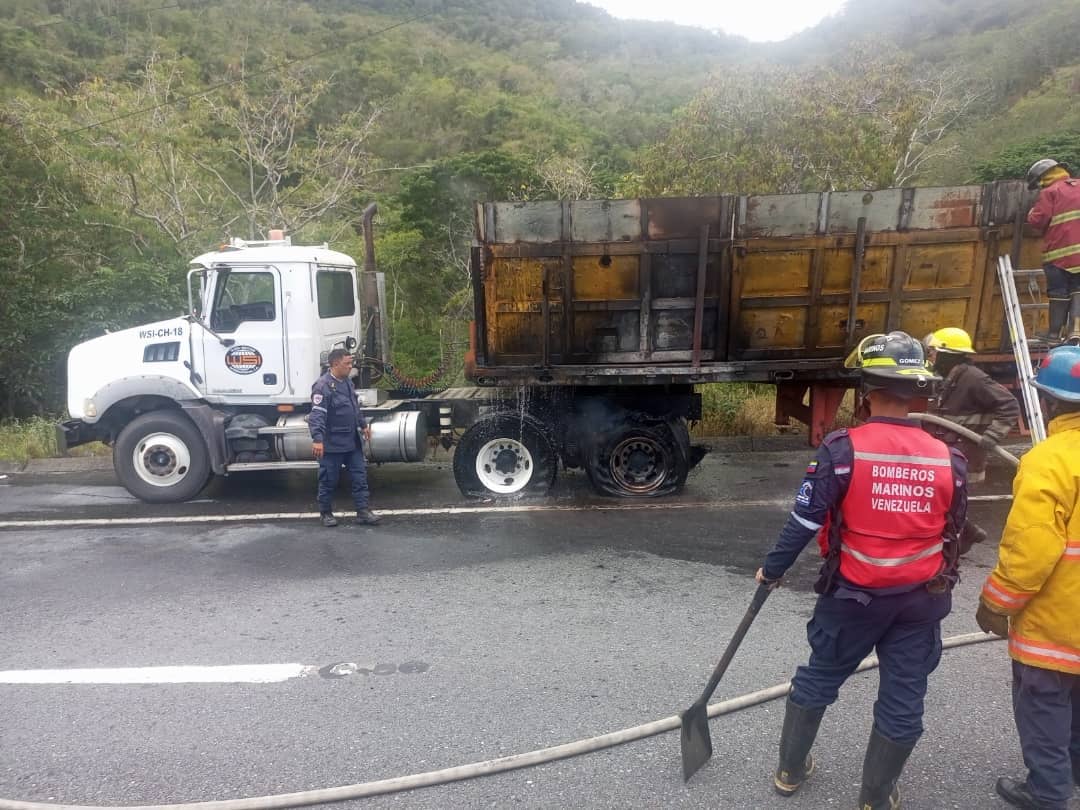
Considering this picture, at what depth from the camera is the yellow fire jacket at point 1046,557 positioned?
7.55 feet

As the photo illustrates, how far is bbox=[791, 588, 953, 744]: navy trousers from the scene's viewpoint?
2.52 metres

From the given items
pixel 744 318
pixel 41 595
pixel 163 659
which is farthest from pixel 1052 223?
pixel 41 595

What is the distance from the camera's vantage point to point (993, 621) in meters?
2.53

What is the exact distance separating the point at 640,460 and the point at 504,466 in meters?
1.25

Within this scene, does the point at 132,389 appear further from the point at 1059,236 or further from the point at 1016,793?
the point at 1059,236

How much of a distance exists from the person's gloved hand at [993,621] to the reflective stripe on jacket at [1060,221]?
420cm

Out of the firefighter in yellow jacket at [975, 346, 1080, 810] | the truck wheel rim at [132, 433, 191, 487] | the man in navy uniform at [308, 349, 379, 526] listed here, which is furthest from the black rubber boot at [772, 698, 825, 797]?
the truck wheel rim at [132, 433, 191, 487]

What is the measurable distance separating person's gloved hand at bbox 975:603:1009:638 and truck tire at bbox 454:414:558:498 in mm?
4669

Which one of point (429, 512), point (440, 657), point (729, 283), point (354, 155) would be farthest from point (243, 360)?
point (354, 155)

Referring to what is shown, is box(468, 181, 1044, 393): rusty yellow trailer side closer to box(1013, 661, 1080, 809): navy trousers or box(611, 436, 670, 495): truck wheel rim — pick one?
box(611, 436, 670, 495): truck wheel rim

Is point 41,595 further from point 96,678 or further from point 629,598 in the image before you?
point 629,598

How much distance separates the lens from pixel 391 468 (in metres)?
8.74

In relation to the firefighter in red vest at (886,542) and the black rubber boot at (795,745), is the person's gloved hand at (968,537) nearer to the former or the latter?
the firefighter in red vest at (886,542)

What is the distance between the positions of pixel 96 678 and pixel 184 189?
1252 centimetres
